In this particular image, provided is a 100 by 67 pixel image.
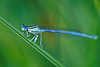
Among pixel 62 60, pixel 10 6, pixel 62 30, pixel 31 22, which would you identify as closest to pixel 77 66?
pixel 62 60

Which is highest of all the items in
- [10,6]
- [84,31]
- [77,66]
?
[10,6]

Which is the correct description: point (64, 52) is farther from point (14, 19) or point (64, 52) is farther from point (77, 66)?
point (14, 19)

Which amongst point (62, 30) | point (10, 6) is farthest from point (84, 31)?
point (10, 6)

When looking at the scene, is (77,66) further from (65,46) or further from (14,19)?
(14,19)

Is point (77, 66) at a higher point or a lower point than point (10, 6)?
lower

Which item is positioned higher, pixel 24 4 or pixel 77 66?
pixel 24 4
